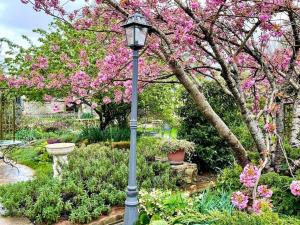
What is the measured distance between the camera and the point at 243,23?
4.57 m

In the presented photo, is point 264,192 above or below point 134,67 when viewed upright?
below

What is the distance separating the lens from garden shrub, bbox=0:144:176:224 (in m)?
4.52

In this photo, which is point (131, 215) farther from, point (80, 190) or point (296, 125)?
point (296, 125)

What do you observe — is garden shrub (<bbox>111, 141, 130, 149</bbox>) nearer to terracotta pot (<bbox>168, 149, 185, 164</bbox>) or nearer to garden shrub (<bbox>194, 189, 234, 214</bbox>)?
terracotta pot (<bbox>168, 149, 185, 164</bbox>)

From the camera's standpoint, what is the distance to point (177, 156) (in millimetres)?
6641

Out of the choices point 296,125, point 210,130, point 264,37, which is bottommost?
point 210,130

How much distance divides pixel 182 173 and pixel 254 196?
3430 millimetres

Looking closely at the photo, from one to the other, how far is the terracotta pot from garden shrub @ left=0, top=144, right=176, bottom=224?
498 millimetres

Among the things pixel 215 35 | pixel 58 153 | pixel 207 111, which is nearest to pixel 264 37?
pixel 215 35

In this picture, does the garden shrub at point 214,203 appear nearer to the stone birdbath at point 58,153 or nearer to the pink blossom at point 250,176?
the pink blossom at point 250,176

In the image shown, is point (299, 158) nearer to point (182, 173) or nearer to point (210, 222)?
point (210, 222)

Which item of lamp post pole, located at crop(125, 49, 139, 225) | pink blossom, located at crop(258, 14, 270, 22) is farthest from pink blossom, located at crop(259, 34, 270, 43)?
lamp post pole, located at crop(125, 49, 139, 225)

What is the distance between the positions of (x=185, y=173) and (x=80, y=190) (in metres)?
2.27

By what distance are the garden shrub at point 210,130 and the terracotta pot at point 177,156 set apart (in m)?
0.64
